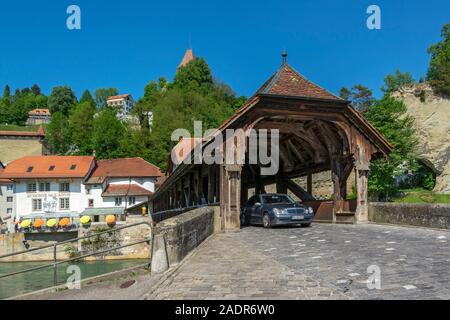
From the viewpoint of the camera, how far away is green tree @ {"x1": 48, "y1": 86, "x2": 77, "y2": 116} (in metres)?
126

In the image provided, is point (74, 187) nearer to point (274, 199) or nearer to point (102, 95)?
point (274, 199)

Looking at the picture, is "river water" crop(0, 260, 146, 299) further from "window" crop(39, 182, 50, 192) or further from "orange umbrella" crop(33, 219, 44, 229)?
"window" crop(39, 182, 50, 192)

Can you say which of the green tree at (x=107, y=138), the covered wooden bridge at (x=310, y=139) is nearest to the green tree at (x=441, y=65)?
the covered wooden bridge at (x=310, y=139)

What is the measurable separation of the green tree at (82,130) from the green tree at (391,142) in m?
59.1

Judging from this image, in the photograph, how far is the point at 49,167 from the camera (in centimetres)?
5912

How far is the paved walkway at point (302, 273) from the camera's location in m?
5.36

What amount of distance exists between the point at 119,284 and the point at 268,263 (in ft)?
9.32

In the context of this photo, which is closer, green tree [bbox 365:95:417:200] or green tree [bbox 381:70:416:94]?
green tree [bbox 365:95:417:200]

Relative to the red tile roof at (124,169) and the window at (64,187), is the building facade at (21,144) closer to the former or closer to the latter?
the red tile roof at (124,169)

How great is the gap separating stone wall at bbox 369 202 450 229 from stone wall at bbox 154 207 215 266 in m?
7.53

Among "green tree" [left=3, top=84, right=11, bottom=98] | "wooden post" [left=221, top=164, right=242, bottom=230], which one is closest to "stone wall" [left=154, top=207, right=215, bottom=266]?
"wooden post" [left=221, top=164, right=242, bottom=230]

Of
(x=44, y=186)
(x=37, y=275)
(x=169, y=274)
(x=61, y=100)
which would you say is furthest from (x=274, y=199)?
(x=61, y=100)
